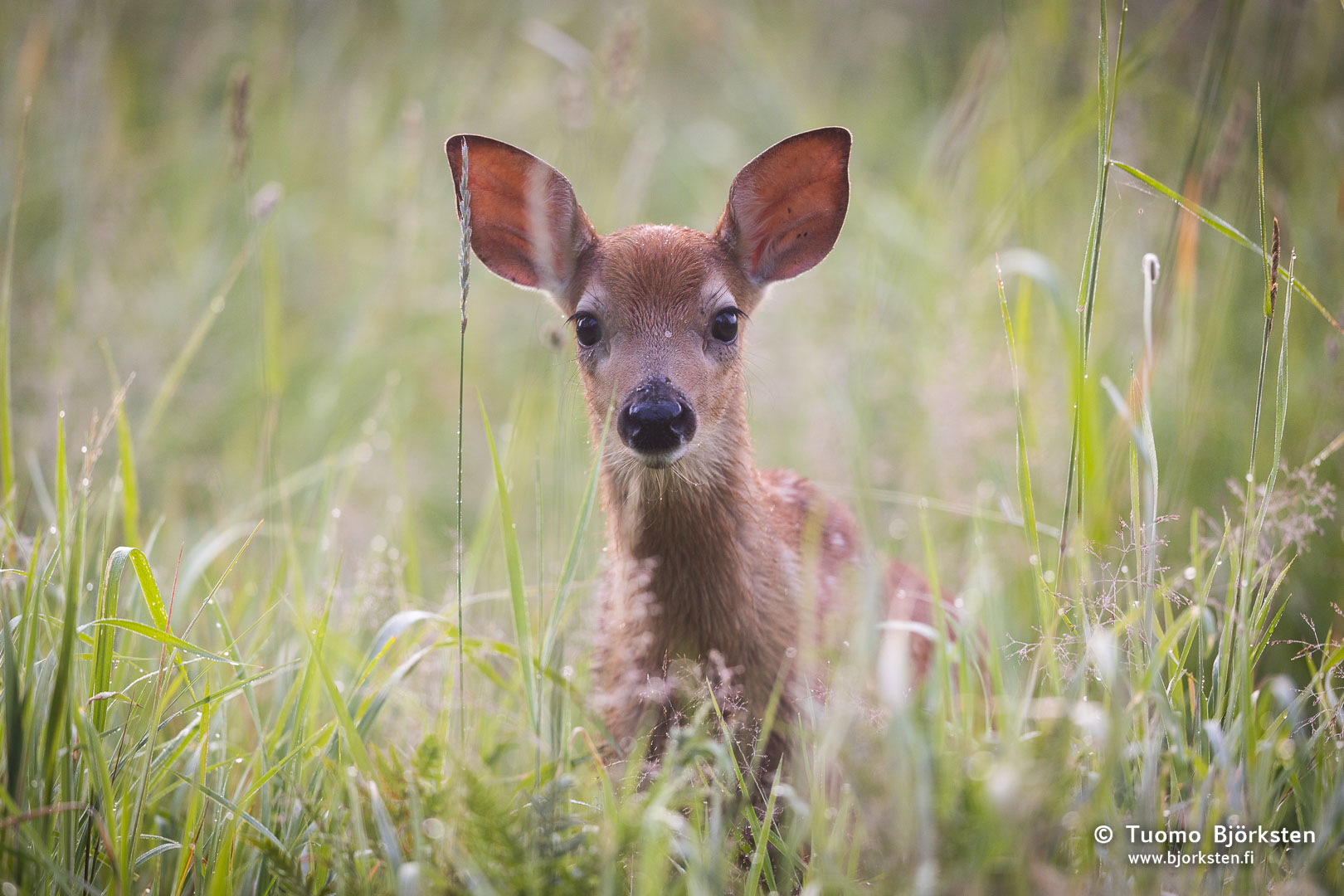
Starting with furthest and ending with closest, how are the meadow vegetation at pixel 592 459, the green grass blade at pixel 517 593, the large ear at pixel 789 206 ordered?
the large ear at pixel 789 206
the green grass blade at pixel 517 593
the meadow vegetation at pixel 592 459

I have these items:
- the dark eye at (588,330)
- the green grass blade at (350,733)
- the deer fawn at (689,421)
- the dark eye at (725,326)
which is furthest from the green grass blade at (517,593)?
the dark eye at (725,326)

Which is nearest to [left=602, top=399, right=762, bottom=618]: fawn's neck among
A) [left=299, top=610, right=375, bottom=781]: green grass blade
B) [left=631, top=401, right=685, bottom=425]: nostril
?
[left=631, top=401, right=685, bottom=425]: nostril

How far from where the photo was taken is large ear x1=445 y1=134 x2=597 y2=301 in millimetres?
3270

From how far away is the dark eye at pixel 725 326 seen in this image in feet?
10.9

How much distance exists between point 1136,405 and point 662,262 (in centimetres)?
153

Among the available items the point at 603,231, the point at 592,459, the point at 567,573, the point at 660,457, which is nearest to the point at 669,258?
the point at 592,459

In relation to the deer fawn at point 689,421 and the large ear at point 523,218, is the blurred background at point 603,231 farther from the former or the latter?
the large ear at point 523,218

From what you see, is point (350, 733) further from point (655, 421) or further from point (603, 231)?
point (603, 231)

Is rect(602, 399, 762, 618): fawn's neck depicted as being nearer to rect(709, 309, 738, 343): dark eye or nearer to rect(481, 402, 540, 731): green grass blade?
rect(709, 309, 738, 343): dark eye

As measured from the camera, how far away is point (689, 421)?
287 cm

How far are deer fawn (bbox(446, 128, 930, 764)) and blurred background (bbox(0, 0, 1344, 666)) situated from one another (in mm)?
250

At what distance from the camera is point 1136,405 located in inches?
104

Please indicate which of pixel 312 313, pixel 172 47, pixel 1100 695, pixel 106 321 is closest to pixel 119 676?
pixel 1100 695

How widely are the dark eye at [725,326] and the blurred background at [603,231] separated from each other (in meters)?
0.47
